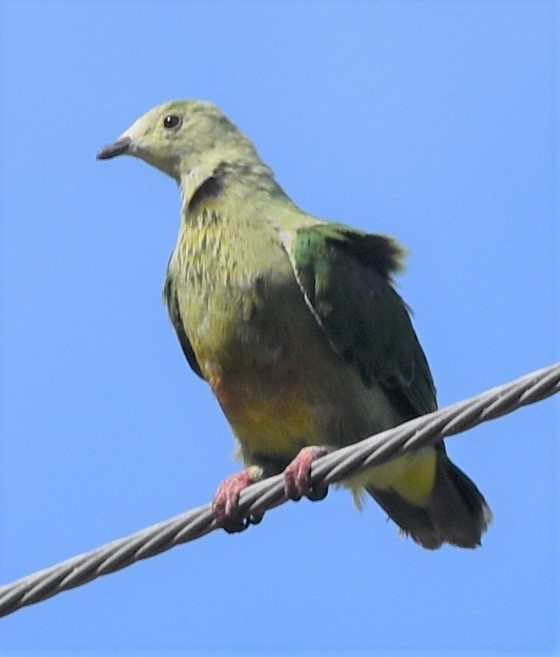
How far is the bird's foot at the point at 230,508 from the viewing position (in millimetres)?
5512

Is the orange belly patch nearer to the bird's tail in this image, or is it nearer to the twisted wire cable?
the bird's tail

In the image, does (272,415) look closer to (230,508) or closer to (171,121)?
(230,508)

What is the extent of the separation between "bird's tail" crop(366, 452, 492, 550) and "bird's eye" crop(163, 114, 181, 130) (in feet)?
6.68

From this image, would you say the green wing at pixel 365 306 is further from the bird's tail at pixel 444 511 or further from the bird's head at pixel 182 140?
the bird's head at pixel 182 140

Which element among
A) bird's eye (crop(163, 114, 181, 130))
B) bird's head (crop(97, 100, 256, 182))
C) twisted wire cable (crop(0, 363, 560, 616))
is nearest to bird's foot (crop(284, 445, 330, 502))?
twisted wire cable (crop(0, 363, 560, 616))

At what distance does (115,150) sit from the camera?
7387mm

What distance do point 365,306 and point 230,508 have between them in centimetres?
125

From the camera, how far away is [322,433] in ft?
20.4

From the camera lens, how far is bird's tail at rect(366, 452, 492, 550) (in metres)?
6.77

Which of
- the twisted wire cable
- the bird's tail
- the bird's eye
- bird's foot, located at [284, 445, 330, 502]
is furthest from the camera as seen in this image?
the bird's eye

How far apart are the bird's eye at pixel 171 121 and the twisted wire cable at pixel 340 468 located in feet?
8.85

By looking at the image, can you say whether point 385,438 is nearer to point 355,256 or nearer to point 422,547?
point 355,256

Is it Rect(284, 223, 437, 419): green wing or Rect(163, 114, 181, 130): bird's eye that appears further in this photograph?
Rect(163, 114, 181, 130): bird's eye

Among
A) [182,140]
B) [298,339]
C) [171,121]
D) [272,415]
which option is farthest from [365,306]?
[171,121]
